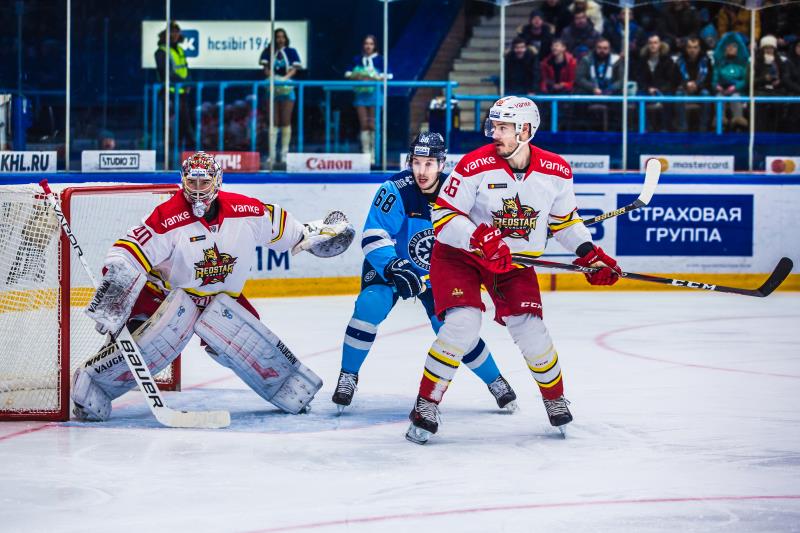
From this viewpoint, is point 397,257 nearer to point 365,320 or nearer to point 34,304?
point 365,320

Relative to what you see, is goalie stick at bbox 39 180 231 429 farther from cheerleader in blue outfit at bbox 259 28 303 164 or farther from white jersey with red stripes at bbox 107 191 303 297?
cheerleader in blue outfit at bbox 259 28 303 164

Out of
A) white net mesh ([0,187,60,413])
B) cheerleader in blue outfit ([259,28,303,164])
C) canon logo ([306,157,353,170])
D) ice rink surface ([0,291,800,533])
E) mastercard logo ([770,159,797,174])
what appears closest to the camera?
ice rink surface ([0,291,800,533])

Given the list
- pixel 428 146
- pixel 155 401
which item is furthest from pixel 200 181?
pixel 428 146

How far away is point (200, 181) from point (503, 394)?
1.40 metres

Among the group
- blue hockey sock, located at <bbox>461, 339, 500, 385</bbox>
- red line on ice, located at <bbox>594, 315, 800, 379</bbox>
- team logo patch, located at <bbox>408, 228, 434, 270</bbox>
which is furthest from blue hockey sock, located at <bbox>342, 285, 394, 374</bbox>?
red line on ice, located at <bbox>594, 315, 800, 379</bbox>

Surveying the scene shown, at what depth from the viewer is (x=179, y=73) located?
8.76 meters

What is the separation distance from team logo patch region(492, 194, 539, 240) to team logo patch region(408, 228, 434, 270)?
2.32 feet

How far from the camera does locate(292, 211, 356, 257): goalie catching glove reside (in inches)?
209

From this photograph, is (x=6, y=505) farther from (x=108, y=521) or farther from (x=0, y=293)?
(x=0, y=293)

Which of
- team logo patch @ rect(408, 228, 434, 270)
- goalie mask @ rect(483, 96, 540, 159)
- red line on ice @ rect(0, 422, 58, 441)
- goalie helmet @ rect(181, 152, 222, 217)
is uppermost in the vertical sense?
goalie mask @ rect(483, 96, 540, 159)

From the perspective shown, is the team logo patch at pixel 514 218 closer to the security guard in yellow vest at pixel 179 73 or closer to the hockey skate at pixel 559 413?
the hockey skate at pixel 559 413

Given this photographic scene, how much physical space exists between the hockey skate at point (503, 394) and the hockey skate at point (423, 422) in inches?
26.1

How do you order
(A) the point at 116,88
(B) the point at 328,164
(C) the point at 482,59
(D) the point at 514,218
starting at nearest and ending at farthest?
(D) the point at 514,218
(A) the point at 116,88
(B) the point at 328,164
(C) the point at 482,59

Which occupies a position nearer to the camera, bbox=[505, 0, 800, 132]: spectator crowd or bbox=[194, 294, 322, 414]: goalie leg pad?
bbox=[194, 294, 322, 414]: goalie leg pad
